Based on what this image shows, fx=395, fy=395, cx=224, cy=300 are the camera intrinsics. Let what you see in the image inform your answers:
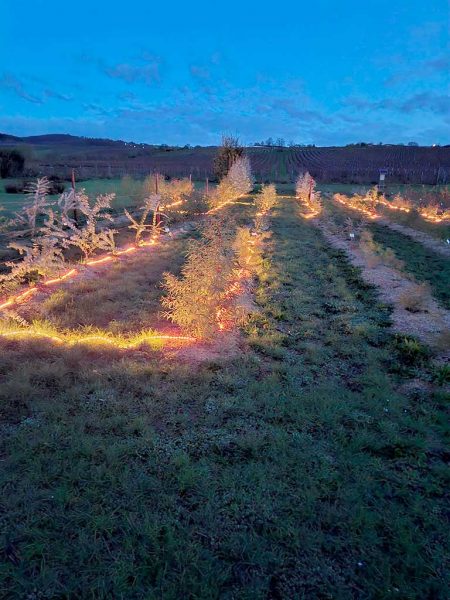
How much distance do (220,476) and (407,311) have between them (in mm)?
4741

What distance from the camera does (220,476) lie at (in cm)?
262

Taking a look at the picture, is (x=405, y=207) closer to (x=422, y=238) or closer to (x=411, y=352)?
(x=422, y=238)

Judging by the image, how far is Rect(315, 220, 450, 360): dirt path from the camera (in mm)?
5160

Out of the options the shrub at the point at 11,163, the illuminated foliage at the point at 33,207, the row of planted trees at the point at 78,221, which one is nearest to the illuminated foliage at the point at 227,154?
the row of planted trees at the point at 78,221

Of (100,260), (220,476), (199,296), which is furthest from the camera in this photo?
(100,260)

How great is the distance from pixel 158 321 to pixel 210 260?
1.17 metres

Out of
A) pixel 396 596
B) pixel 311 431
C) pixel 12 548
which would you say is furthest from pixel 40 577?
pixel 311 431

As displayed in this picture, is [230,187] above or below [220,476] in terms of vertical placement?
above

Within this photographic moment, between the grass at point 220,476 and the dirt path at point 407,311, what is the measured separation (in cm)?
74

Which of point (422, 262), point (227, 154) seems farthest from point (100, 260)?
point (227, 154)

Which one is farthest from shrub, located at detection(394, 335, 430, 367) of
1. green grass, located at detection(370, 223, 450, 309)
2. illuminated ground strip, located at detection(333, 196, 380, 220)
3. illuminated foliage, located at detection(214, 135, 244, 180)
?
illuminated foliage, located at detection(214, 135, 244, 180)

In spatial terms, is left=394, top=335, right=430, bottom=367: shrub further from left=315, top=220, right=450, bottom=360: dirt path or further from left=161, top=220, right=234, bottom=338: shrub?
left=161, top=220, right=234, bottom=338: shrub

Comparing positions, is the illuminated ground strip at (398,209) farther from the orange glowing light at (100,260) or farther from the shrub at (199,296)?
the shrub at (199,296)

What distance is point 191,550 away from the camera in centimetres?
209
